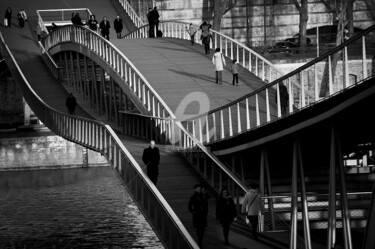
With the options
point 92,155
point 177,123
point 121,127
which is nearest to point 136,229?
point 121,127

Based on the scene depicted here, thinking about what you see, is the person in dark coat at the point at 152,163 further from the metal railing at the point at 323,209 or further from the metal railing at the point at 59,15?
the metal railing at the point at 59,15

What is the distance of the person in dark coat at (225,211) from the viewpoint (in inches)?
1139

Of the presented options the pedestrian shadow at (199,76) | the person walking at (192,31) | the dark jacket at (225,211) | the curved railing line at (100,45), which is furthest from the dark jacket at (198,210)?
the person walking at (192,31)

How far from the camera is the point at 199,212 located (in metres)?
28.9

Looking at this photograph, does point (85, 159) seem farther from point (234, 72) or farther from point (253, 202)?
point (253, 202)

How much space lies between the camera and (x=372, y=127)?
28.4 m

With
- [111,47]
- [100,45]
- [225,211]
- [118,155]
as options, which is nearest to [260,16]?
[100,45]

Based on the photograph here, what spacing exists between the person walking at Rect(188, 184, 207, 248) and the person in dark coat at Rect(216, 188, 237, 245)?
0.36 metres

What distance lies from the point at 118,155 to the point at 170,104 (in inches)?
222

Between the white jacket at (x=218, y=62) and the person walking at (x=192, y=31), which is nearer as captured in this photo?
the white jacket at (x=218, y=62)

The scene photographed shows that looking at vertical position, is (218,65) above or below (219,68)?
above

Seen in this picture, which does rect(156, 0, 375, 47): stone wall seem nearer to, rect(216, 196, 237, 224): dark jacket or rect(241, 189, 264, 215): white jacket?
rect(241, 189, 264, 215): white jacket

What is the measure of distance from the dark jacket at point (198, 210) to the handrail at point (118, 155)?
1.19ft

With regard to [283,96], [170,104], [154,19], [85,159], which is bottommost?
[85,159]
